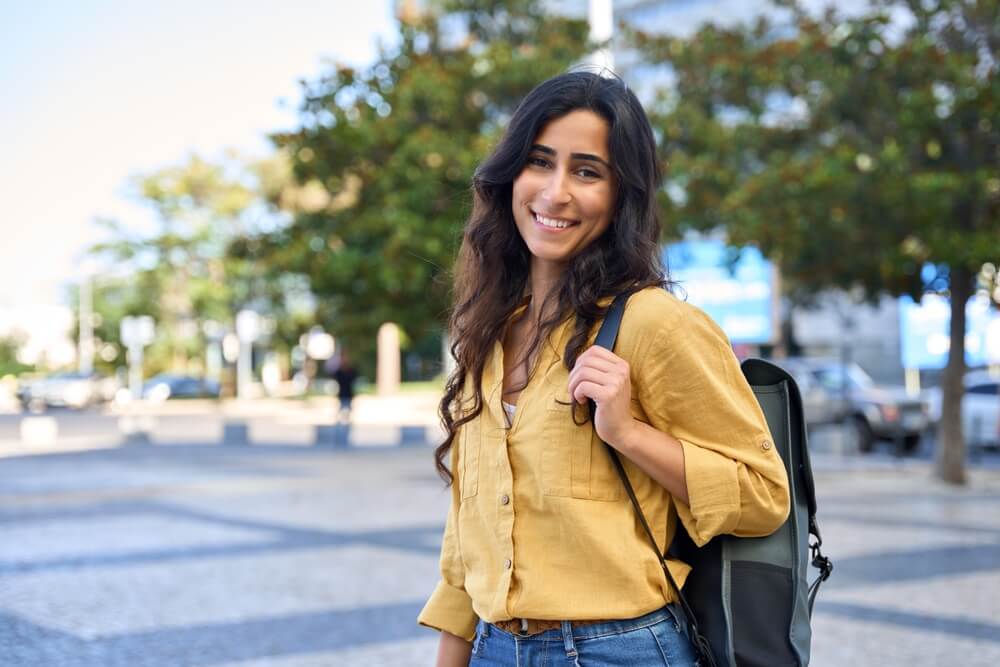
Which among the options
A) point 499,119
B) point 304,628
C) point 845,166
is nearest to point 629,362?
point 304,628

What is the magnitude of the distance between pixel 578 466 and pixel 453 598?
455 millimetres

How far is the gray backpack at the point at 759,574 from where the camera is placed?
1.79 m

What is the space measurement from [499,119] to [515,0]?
2.01 m

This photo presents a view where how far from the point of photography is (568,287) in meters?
1.95

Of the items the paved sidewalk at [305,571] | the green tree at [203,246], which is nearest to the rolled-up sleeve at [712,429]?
the paved sidewalk at [305,571]

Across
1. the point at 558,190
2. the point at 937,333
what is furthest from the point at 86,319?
the point at 558,190

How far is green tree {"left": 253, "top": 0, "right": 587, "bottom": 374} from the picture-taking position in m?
18.7

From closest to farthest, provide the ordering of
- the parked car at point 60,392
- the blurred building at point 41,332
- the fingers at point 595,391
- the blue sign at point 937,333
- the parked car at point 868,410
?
the fingers at point 595,391, the blue sign at point 937,333, the parked car at point 868,410, the parked car at point 60,392, the blurred building at point 41,332

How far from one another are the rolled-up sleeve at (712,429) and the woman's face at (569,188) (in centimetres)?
27

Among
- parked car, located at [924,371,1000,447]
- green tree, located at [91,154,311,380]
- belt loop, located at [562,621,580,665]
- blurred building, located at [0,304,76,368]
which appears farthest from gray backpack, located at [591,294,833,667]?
blurred building, located at [0,304,76,368]

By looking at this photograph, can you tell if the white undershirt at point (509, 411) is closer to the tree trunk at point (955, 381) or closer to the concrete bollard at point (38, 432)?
the tree trunk at point (955, 381)

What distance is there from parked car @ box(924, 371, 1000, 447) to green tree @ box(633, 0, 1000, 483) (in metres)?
5.38

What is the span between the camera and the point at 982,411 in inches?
795

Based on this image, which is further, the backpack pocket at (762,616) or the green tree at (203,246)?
the green tree at (203,246)
